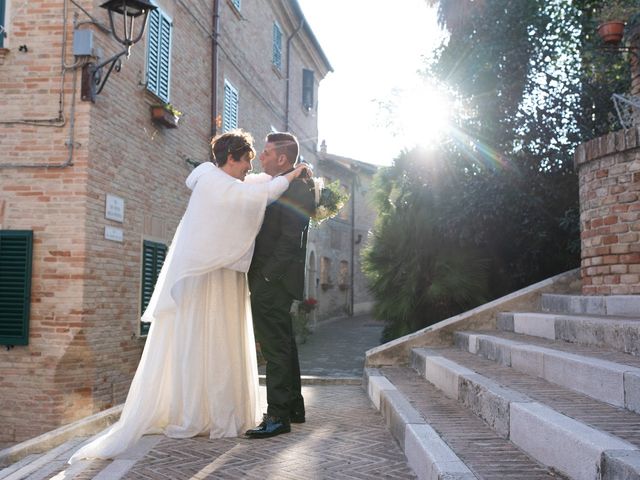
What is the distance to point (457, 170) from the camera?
34.1ft

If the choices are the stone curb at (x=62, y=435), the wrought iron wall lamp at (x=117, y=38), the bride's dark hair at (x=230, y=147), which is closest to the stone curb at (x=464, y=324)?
the stone curb at (x=62, y=435)

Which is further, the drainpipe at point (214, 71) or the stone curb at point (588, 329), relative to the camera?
the drainpipe at point (214, 71)

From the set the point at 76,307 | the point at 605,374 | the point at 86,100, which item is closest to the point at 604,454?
the point at 605,374

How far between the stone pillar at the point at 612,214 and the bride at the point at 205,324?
2997mm

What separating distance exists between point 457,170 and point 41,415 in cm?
717

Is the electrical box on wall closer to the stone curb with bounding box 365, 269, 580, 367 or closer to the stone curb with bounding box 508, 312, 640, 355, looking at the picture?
the stone curb with bounding box 365, 269, 580, 367

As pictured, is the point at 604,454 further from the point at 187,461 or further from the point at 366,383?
the point at 366,383

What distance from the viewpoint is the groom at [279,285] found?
12.8 ft

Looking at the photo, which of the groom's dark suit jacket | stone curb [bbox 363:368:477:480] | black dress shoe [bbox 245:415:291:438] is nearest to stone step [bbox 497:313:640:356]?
stone curb [bbox 363:368:477:480]

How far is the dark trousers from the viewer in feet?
12.8

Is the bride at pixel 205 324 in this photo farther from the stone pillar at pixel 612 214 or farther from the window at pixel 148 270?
the window at pixel 148 270

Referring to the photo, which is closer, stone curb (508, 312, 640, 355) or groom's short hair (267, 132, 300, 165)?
stone curb (508, 312, 640, 355)

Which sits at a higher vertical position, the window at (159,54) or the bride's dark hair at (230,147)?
the window at (159,54)

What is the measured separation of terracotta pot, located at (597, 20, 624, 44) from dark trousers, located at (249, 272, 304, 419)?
5871 millimetres
